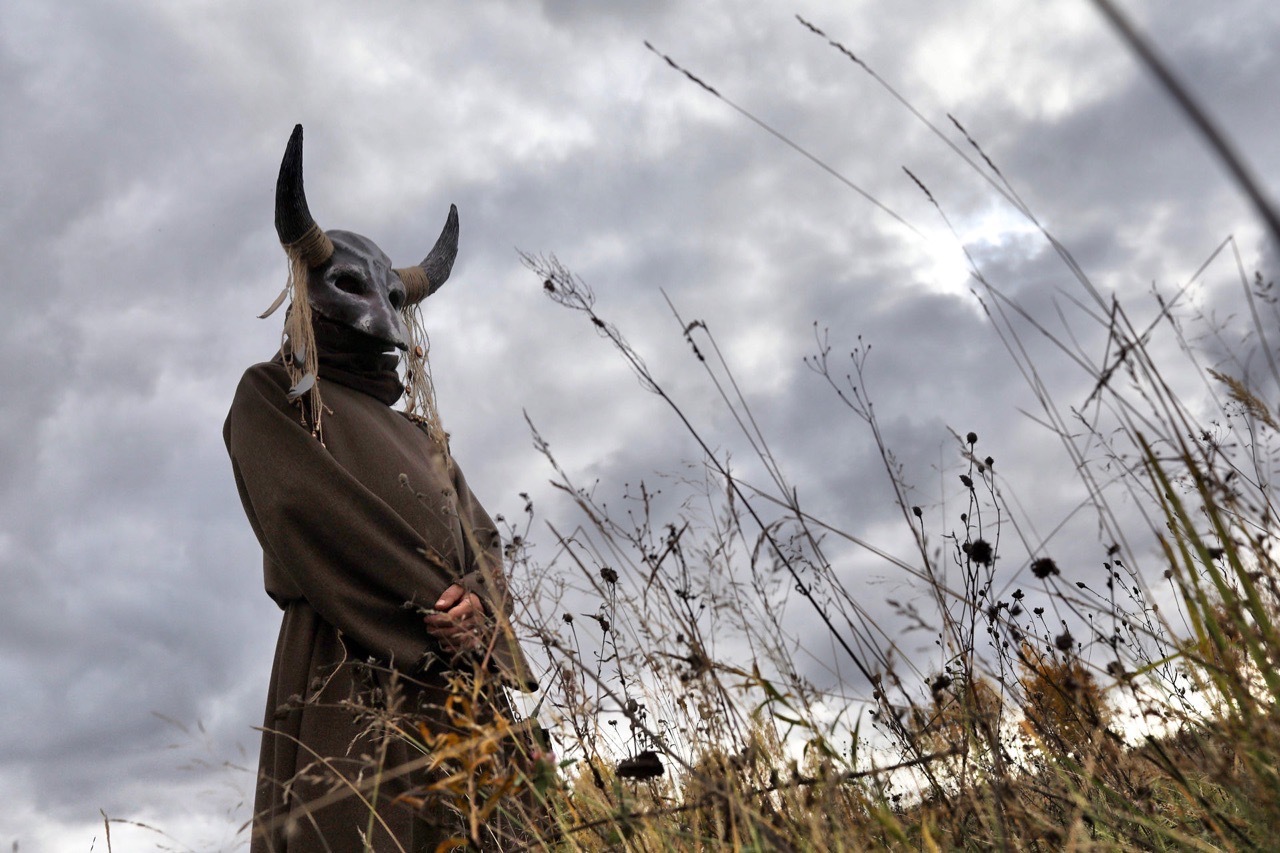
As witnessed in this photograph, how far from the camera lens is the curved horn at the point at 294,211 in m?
3.79

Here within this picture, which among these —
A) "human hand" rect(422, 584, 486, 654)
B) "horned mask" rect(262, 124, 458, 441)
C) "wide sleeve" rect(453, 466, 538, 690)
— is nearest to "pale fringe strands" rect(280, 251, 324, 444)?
"horned mask" rect(262, 124, 458, 441)

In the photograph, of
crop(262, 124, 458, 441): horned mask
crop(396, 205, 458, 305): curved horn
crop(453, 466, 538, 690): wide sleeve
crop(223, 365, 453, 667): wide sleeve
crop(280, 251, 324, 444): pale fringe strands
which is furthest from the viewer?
crop(396, 205, 458, 305): curved horn

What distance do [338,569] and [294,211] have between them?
145 cm

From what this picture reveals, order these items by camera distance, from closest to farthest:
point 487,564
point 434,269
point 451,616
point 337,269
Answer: point 487,564 < point 451,616 < point 337,269 < point 434,269

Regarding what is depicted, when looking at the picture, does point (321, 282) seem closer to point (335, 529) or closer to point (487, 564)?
point (335, 529)

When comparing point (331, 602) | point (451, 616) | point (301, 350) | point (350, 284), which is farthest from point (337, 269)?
point (451, 616)

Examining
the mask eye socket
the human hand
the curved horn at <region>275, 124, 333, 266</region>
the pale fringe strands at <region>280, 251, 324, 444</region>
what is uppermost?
the curved horn at <region>275, 124, 333, 266</region>

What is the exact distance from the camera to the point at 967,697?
6.22ft

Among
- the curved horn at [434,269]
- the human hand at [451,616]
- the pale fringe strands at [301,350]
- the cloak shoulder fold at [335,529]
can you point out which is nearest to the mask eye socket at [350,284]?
the pale fringe strands at [301,350]

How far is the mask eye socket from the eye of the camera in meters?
3.94

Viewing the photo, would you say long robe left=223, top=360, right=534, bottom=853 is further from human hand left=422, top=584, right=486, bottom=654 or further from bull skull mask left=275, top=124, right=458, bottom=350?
bull skull mask left=275, top=124, right=458, bottom=350

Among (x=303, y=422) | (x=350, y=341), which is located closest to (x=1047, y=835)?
(x=303, y=422)

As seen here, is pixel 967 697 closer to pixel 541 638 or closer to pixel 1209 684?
pixel 1209 684

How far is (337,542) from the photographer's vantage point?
316cm
